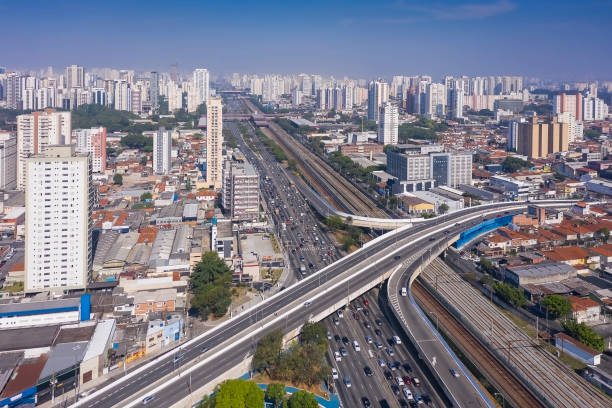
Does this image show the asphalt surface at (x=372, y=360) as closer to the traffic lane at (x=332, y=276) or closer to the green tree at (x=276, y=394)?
the traffic lane at (x=332, y=276)

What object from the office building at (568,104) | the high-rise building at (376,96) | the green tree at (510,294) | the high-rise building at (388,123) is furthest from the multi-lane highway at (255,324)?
the office building at (568,104)

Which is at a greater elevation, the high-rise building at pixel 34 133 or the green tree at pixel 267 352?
the high-rise building at pixel 34 133

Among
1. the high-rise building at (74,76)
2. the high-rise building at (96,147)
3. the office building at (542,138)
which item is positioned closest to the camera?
the high-rise building at (96,147)

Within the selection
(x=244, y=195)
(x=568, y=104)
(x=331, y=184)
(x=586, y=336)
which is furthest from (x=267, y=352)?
(x=568, y=104)

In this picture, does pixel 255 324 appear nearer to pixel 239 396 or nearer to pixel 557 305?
pixel 239 396

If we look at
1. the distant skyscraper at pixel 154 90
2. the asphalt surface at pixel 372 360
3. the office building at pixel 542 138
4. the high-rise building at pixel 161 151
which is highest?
the distant skyscraper at pixel 154 90

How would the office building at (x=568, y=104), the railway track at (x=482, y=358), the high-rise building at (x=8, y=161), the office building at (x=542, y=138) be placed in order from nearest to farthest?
1. the railway track at (x=482, y=358)
2. the high-rise building at (x=8, y=161)
3. the office building at (x=542, y=138)
4. the office building at (x=568, y=104)
